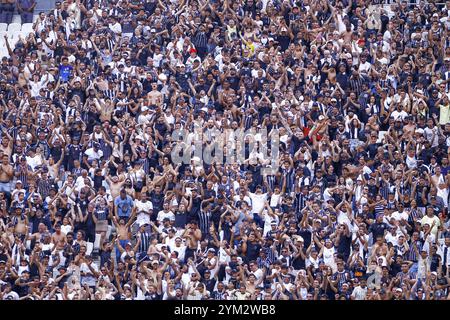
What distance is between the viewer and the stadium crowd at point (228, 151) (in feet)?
91.3

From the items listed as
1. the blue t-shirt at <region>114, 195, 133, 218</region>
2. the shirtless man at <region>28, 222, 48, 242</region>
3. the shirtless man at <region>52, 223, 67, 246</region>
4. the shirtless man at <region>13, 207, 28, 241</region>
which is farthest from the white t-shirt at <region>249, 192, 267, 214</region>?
the shirtless man at <region>13, 207, 28, 241</region>

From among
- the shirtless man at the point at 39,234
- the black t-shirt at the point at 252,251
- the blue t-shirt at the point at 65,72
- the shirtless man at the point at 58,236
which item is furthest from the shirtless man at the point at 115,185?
the blue t-shirt at the point at 65,72

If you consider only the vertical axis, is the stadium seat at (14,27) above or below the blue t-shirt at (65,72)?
above

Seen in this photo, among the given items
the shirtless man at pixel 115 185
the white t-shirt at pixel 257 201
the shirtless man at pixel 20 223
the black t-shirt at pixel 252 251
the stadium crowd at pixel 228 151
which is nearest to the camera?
the stadium crowd at pixel 228 151

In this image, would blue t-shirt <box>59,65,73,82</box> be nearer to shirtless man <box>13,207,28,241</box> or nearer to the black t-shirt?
shirtless man <box>13,207,28,241</box>

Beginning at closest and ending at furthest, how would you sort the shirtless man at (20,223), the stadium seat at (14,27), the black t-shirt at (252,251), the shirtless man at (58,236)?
the black t-shirt at (252,251) < the shirtless man at (58,236) < the shirtless man at (20,223) < the stadium seat at (14,27)

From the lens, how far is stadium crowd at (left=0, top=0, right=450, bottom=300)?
27828 mm

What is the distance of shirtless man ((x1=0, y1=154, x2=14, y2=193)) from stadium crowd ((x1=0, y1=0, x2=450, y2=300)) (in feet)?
0.11

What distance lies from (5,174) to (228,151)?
4.41m

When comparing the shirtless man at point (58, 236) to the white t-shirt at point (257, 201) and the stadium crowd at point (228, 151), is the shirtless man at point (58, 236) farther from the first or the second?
the white t-shirt at point (257, 201)

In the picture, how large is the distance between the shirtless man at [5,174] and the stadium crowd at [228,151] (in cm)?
3

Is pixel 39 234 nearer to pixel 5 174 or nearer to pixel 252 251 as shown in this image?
pixel 5 174

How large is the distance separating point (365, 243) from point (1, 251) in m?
6.78

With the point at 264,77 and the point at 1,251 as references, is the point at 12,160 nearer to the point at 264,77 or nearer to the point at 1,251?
the point at 1,251
